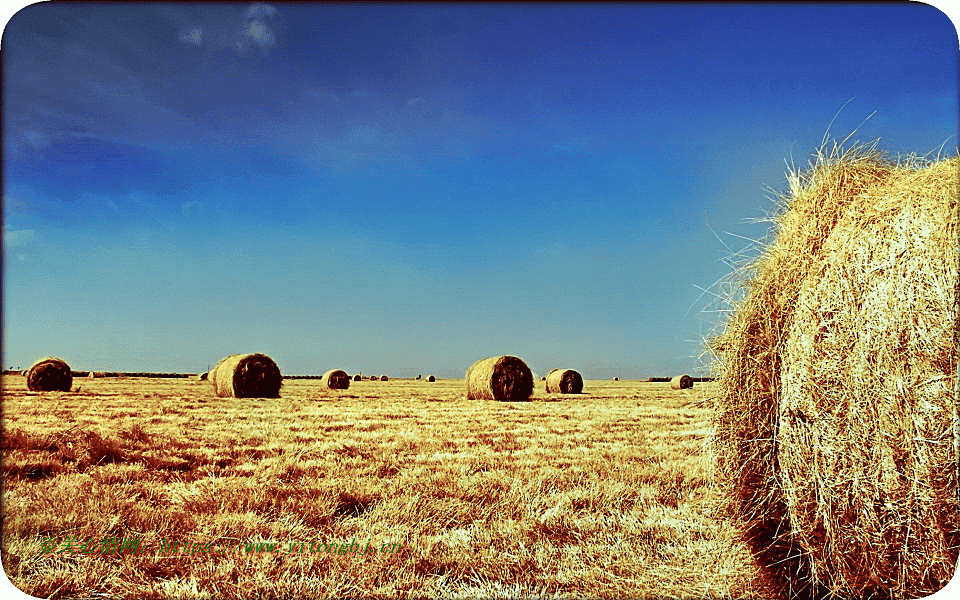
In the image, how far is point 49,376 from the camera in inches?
808

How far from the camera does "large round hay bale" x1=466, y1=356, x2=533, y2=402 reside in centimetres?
1767

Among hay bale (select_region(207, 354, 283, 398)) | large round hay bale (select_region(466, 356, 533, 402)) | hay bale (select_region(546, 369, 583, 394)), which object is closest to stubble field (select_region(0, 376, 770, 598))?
large round hay bale (select_region(466, 356, 533, 402))

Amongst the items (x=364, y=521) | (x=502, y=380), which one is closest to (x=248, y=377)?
(x=502, y=380)

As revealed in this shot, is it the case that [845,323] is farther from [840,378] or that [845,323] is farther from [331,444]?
[331,444]

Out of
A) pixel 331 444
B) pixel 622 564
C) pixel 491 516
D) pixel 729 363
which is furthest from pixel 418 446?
pixel 729 363

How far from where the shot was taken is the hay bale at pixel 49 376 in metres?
20.1

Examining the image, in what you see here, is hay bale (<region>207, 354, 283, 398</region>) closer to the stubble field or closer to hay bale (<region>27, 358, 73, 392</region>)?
hay bale (<region>27, 358, 73, 392</region>)

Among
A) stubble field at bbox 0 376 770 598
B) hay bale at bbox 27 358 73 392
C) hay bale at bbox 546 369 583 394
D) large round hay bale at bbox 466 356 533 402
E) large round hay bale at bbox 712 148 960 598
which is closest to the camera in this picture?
large round hay bale at bbox 712 148 960 598

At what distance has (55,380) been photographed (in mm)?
20641

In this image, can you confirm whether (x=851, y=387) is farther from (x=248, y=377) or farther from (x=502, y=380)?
(x=248, y=377)

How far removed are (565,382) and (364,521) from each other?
74.9 feet

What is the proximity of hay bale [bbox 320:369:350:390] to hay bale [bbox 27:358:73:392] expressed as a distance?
407 inches

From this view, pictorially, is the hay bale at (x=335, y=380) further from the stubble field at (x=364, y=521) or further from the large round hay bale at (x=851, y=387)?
the large round hay bale at (x=851, y=387)

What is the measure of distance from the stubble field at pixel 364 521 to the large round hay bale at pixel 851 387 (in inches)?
11.3
